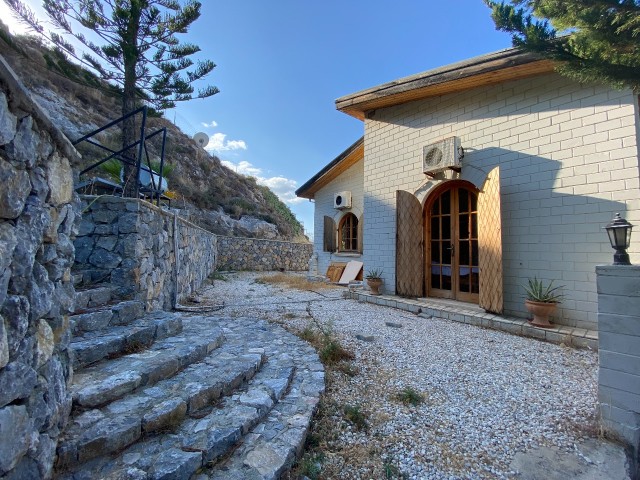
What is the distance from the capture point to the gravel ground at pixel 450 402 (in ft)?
5.69

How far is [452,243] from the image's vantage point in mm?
5523

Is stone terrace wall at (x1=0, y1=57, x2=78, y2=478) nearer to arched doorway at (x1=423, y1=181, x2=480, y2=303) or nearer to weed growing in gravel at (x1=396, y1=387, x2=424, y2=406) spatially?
weed growing in gravel at (x1=396, y1=387, x2=424, y2=406)

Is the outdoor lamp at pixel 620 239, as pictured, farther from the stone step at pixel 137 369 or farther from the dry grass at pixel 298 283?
the dry grass at pixel 298 283

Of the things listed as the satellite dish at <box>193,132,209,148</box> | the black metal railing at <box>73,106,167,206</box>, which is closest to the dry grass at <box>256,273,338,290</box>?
the black metal railing at <box>73,106,167,206</box>

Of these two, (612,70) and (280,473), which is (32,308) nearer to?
(280,473)

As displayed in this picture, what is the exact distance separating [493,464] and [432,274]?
4.39 metres

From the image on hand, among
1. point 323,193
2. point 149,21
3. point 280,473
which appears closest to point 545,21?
point 280,473

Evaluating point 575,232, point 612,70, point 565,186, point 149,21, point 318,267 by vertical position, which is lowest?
point 318,267

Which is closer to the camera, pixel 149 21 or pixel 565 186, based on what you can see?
pixel 565 186

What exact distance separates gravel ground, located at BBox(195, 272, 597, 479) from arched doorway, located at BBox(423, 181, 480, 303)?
1.28 m

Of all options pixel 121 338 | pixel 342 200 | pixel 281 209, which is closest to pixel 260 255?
pixel 342 200

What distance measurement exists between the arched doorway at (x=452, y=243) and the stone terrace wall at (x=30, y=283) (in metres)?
5.27

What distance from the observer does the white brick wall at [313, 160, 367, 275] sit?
30.5 feet

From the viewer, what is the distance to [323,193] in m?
10.5
